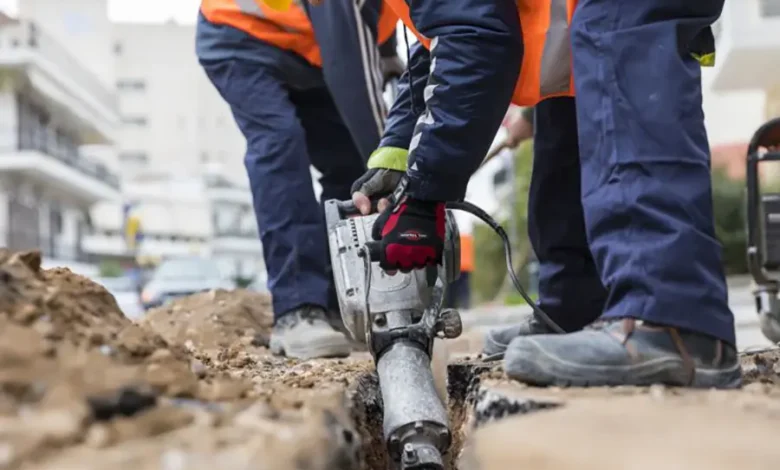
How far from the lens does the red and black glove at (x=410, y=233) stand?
194 centimetres

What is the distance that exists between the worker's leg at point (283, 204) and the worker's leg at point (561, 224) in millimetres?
837

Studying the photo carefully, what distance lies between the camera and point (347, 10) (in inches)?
111

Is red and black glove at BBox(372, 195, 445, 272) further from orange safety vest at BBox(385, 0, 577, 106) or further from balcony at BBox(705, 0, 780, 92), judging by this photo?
balcony at BBox(705, 0, 780, 92)

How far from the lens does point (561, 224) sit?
237cm

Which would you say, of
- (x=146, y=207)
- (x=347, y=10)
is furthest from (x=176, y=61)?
(x=347, y=10)

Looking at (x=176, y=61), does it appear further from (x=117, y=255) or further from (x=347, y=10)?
(x=347, y=10)

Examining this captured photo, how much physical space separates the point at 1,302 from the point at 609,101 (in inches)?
41.2

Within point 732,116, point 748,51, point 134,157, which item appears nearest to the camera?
point 748,51

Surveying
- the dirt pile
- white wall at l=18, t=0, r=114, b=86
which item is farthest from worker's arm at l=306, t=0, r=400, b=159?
white wall at l=18, t=0, r=114, b=86

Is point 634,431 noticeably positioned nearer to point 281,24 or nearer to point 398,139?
point 398,139

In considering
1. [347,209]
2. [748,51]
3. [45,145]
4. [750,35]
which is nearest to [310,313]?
[347,209]

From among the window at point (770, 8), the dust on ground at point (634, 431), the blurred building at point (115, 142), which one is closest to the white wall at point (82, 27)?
the blurred building at point (115, 142)

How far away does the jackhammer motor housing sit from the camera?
174 centimetres

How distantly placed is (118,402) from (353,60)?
1923 mm
